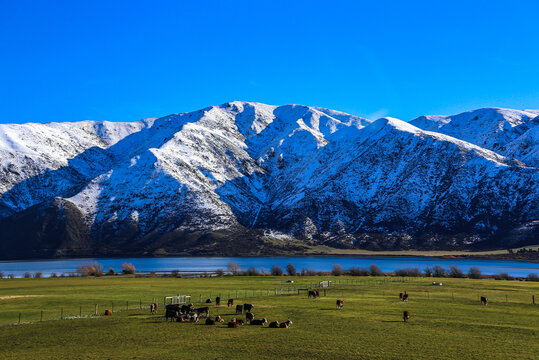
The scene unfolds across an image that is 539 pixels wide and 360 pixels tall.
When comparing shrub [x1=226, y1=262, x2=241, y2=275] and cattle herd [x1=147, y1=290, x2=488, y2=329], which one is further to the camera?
shrub [x1=226, y1=262, x2=241, y2=275]

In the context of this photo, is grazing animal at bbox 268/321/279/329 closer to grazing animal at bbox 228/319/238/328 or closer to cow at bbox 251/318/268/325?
cow at bbox 251/318/268/325

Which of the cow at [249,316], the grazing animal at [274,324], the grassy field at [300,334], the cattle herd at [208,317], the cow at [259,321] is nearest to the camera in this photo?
the grassy field at [300,334]

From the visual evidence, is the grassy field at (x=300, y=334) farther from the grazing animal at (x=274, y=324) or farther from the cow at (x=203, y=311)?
the cow at (x=203, y=311)

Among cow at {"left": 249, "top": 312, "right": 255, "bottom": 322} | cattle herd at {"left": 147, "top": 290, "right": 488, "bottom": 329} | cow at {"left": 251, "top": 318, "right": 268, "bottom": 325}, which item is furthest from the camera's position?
cow at {"left": 249, "top": 312, "right": 255, "bottom": 322}

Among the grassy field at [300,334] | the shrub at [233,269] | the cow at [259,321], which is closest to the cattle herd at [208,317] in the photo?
the cow at [259,321]

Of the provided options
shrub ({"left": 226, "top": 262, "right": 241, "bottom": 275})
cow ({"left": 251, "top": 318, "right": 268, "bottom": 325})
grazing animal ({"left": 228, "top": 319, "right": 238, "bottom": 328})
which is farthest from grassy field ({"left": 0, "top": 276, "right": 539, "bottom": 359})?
shrub ({"left": 226, "top": 262, "right": 241, "bottom": 275})

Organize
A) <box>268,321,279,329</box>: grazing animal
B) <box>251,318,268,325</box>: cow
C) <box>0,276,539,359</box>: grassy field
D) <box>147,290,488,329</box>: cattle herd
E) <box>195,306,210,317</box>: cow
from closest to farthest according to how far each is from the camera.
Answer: <box>0,276,539,359</box>: grassy field, <box>268,321,279,329</box>: grazing animal, <box>147,290,488,329</box>: cattle herd, <box>251,318,268,325</box>: cow, <box>195,306,210,317</box>: cow

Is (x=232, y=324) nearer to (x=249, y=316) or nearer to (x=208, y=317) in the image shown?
(x=249, y=316)

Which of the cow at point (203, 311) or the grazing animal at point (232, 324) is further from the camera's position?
the cow at point (203, 311)

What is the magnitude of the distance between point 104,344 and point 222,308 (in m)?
25.1

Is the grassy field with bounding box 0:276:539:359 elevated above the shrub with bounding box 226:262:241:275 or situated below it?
above

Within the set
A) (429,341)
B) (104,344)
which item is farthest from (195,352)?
(429,341)

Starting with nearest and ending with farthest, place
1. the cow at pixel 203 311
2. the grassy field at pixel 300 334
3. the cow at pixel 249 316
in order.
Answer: the grassy field at pixel 300 334 → the cow at pixel 249 316 → the cow at pixel 203 311

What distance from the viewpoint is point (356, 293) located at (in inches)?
3270
